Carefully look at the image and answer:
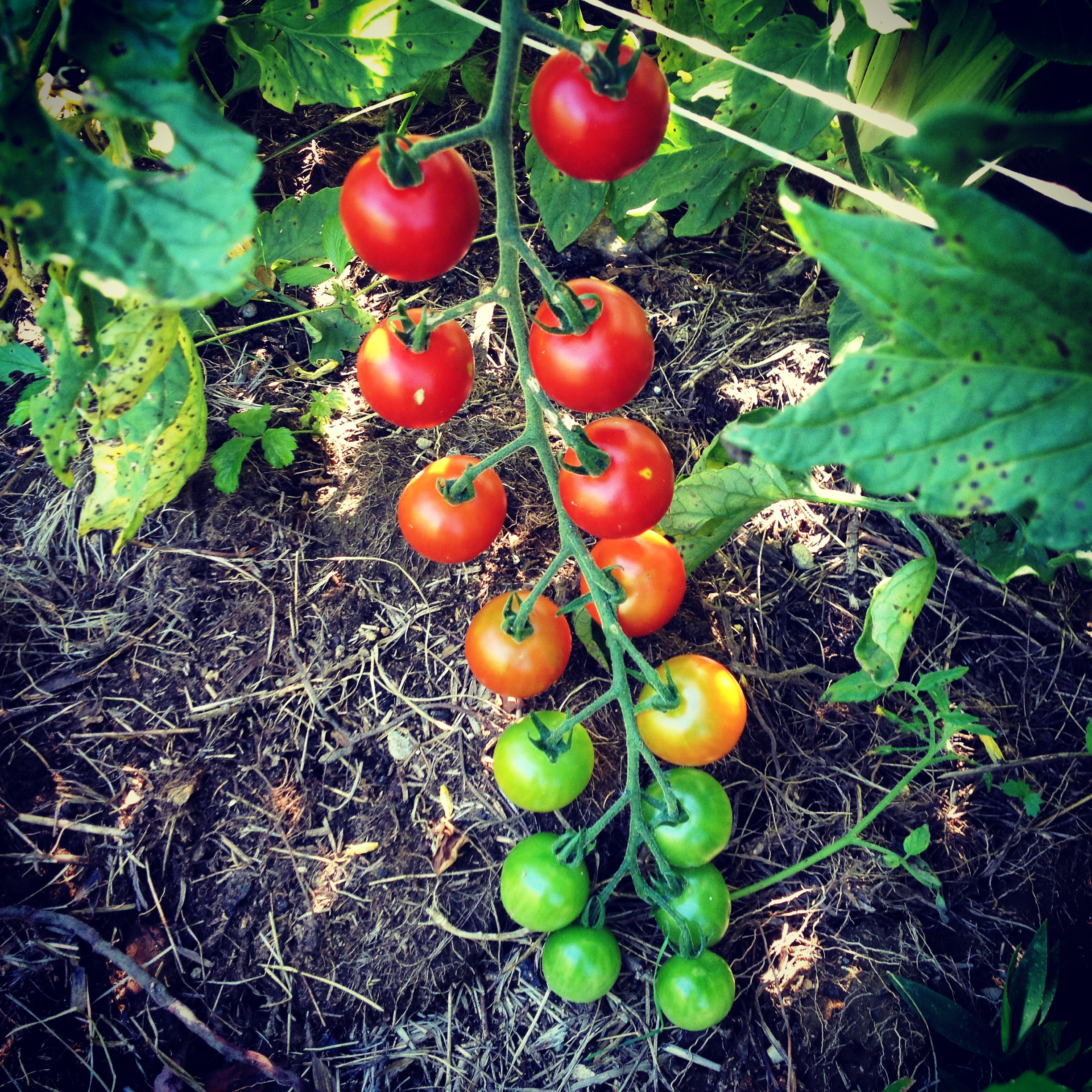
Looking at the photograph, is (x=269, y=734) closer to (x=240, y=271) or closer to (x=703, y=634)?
(x=703, y=634)

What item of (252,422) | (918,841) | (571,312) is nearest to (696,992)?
(918,841)

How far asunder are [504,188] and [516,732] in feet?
3.16

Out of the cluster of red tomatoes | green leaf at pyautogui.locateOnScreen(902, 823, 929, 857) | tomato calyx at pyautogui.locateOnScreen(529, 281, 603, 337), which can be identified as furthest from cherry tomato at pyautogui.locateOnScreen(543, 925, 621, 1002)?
tomato calyx at pyautogui.locateOnScreen(529, 281, 603, 337)

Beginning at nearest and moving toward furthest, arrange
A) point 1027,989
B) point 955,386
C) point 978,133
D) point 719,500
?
point 978,133 → point 955,386 → point 1027,989 → point 719,500

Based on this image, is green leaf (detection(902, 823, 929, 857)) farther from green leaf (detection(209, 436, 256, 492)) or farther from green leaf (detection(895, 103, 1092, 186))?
green leaf (detection(209, 436, 256, 492))

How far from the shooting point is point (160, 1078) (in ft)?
4.46

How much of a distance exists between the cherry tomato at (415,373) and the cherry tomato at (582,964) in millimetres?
991

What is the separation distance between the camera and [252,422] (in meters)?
1.70

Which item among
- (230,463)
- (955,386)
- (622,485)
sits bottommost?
(230,463)

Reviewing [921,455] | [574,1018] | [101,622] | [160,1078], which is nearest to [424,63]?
[921,455]

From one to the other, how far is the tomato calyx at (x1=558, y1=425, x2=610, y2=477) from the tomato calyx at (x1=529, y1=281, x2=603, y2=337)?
0.17 metres

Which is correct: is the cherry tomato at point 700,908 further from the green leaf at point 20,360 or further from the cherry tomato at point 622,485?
the green leaf at point 20,360

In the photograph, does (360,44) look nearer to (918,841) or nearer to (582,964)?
(582,964)

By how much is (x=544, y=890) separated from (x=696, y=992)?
32 cm
